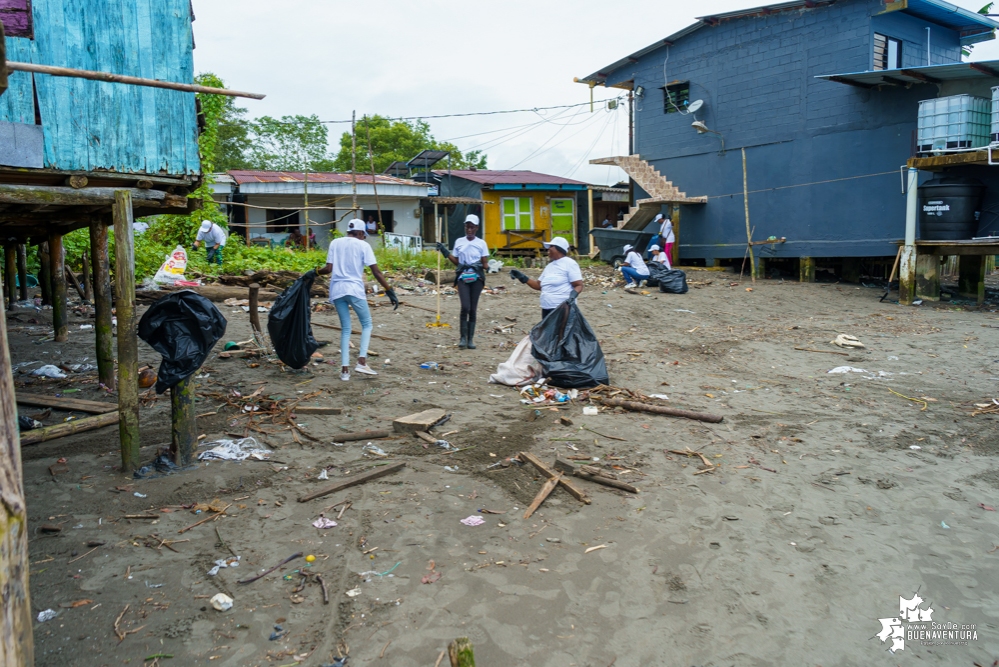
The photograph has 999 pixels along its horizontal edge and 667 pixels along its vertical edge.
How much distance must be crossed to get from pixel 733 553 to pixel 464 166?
3915 cm

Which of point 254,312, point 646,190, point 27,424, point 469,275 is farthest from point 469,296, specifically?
point 646,190

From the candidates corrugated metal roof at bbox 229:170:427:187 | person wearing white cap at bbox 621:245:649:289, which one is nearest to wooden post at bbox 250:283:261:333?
person wearing white cap at bbox 621:245:649:289

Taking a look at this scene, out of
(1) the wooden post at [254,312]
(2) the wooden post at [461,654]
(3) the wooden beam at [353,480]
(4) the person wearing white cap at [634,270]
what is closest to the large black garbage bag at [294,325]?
(1) the wooden post at [254,312]

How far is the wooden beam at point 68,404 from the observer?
6410mm

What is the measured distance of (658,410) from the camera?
6.70 metres

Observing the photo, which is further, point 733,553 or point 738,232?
point 738,232

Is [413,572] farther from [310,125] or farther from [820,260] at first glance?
[310,125]

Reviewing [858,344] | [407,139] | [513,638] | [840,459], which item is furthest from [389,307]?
[407,139]

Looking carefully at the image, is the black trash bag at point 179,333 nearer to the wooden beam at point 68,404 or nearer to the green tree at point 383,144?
the wooden beam at point 68,404

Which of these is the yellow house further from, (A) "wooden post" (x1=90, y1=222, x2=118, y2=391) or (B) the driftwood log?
(B) the driftwood log

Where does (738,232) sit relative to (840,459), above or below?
above

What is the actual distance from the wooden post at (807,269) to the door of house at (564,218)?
30.3 ft

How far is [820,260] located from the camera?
18.8 m

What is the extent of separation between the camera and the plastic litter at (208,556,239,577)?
3900 millimetres
